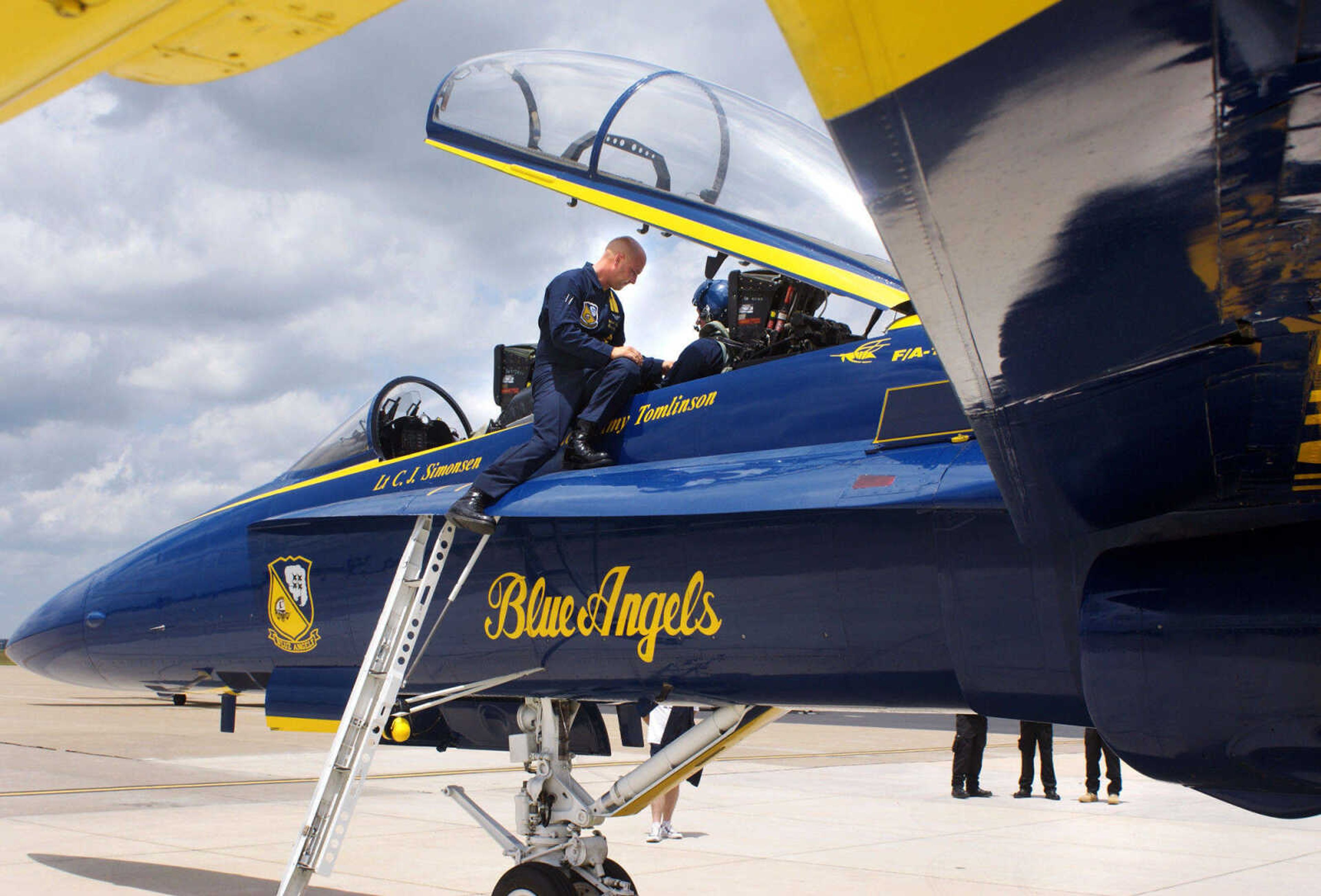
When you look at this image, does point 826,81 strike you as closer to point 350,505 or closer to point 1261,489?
point 1261,489

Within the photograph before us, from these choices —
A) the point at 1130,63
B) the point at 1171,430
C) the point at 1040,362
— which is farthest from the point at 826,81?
the point at 1171,430

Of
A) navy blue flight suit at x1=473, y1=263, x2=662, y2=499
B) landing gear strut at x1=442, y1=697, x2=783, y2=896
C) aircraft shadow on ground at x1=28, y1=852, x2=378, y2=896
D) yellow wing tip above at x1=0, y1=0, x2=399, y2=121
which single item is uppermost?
navy blue flight suit at x1=473, y1=263, x2=662, y2=499

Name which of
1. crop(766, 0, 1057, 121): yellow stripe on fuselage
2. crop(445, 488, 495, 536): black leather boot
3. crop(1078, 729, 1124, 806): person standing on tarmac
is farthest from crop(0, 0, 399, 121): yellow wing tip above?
crop(1078, 729, 1124, 806): person standing on tarmac

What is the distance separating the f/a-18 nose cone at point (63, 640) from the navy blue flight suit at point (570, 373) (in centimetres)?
327

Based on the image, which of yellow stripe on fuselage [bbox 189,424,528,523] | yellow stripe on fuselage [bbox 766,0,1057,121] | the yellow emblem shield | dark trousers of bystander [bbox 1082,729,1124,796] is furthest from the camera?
dark trousers of bystander [bbox 1082,729,1124,796]

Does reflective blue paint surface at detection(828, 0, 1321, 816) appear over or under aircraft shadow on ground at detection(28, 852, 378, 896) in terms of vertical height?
over

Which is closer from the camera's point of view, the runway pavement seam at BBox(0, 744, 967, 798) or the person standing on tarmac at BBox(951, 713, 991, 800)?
the runway pavement seam at BBox(0, 744, 967, 798)

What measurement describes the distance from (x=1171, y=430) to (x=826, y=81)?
126cm

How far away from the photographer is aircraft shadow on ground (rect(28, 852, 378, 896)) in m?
7.05

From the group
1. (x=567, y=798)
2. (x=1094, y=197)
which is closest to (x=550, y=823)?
(x=567, y=798)

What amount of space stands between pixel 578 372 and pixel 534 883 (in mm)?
2371

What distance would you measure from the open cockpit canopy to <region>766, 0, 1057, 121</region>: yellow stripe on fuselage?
380 centimetres

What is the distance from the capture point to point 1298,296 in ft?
5.97

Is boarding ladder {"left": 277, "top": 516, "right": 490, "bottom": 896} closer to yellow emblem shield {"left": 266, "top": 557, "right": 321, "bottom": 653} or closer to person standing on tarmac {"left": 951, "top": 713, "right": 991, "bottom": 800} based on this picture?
yellow emblem shield {"left": 266, "top": 557, "right": 321, "bottom": 653}
